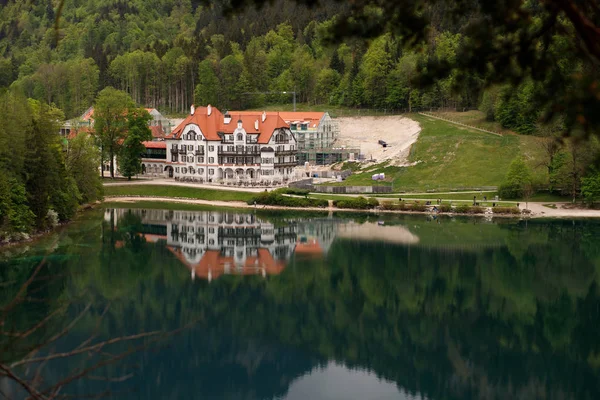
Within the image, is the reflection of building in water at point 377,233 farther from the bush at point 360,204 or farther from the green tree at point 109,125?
the green tree at point 109,125

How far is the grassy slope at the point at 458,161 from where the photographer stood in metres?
71.1

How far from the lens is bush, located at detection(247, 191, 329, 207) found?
214 ft

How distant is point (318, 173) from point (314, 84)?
1159 inches

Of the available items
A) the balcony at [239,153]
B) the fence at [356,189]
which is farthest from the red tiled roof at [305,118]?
the fence at [356,189]

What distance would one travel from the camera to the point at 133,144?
75.2 m

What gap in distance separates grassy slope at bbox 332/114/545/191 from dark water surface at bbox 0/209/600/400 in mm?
13162

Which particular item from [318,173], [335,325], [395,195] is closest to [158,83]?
[318,173]

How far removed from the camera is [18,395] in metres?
25.3

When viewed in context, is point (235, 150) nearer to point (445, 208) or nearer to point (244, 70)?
point (445, 208)

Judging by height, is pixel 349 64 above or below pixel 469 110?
above

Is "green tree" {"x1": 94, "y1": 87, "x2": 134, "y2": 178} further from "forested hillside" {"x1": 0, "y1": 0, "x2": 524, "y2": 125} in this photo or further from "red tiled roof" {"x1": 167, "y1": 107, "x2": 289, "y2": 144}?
"forested hillside" {"x1": 0, "y1": 0, "x2": 524, "y2": 125}

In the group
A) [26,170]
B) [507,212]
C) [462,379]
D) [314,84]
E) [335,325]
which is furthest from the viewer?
[314,84]

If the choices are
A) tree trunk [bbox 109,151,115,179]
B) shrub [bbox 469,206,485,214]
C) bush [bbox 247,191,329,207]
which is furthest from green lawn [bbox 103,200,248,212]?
shrub [bbox 469,206,485,214]

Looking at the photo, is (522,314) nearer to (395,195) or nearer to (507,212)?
(507,212)
